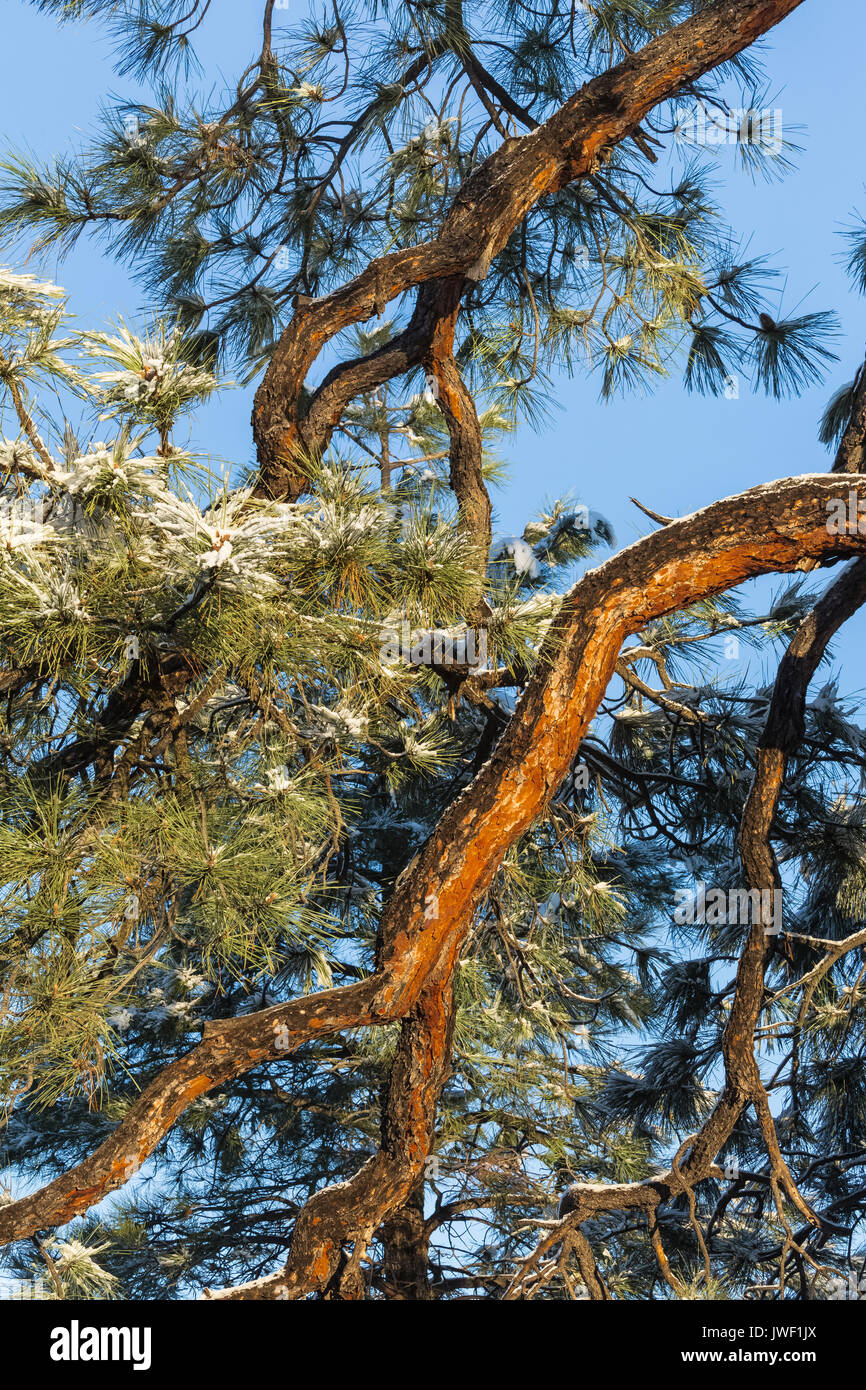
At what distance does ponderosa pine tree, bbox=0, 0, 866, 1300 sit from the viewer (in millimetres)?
1295

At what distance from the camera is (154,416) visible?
48.2 inches

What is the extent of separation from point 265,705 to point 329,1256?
0.68m

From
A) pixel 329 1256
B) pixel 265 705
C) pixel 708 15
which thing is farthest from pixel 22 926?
pixel 708 15

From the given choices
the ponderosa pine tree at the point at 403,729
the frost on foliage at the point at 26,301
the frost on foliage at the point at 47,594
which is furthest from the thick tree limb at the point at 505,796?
the frost on foliage at the point at 26,301

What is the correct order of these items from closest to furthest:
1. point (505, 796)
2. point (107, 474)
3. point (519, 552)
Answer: point (107, 474), point (505, 796), point (519, 552)

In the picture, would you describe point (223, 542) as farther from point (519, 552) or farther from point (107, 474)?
point (519, 552)

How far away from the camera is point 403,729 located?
2049mm

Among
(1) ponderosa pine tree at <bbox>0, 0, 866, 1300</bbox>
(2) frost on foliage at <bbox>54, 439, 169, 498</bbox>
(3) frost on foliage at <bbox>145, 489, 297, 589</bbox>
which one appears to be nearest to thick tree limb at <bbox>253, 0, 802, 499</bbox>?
(1) ponderosa pine tree at <bbox>0, 0, 866, 1300</bbox>

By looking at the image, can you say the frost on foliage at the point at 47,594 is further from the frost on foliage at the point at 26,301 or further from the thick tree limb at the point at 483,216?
the thick tree limb at the point at 483,216

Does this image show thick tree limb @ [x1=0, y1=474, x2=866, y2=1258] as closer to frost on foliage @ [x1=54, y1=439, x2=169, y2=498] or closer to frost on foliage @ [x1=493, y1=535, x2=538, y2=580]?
frost on foliage @ [x1=493, y1=535, x2=538, y2=580]

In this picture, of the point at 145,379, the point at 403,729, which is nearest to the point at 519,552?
the point at 403,729
